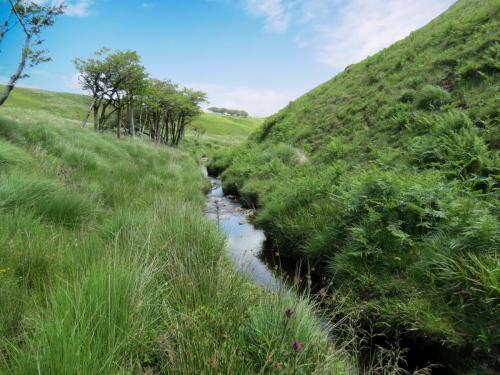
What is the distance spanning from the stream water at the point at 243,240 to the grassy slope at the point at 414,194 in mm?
559

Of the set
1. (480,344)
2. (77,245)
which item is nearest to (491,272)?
(480,344)

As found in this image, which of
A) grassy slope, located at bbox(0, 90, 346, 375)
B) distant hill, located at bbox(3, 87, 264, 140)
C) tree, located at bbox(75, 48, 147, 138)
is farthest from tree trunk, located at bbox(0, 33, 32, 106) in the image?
distant hill, located at bbox(3, 87, 264, 140)

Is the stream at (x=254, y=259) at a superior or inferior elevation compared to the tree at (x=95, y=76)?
inferior

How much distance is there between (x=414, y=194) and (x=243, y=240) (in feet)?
14.3

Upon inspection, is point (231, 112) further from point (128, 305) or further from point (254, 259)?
point (128, 305)

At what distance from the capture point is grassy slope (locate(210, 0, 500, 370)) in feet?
12.2

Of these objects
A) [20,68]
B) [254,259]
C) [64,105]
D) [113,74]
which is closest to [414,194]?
[254,259]

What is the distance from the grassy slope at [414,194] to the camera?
371 cm

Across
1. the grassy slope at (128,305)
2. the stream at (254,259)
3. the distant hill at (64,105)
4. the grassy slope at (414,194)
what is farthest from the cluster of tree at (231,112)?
the grassy slope at (128,305)

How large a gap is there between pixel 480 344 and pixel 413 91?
1079 cm

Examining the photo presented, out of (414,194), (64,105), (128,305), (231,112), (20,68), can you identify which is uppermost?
(231,112)

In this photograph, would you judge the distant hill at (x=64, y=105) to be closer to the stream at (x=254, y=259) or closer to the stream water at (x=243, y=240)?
the stream water at (x=243, y=240)

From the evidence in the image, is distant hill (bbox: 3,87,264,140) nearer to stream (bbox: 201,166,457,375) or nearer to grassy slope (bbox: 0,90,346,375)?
stream (bbox: 201,166,457,375)

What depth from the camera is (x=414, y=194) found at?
17.5 feet
